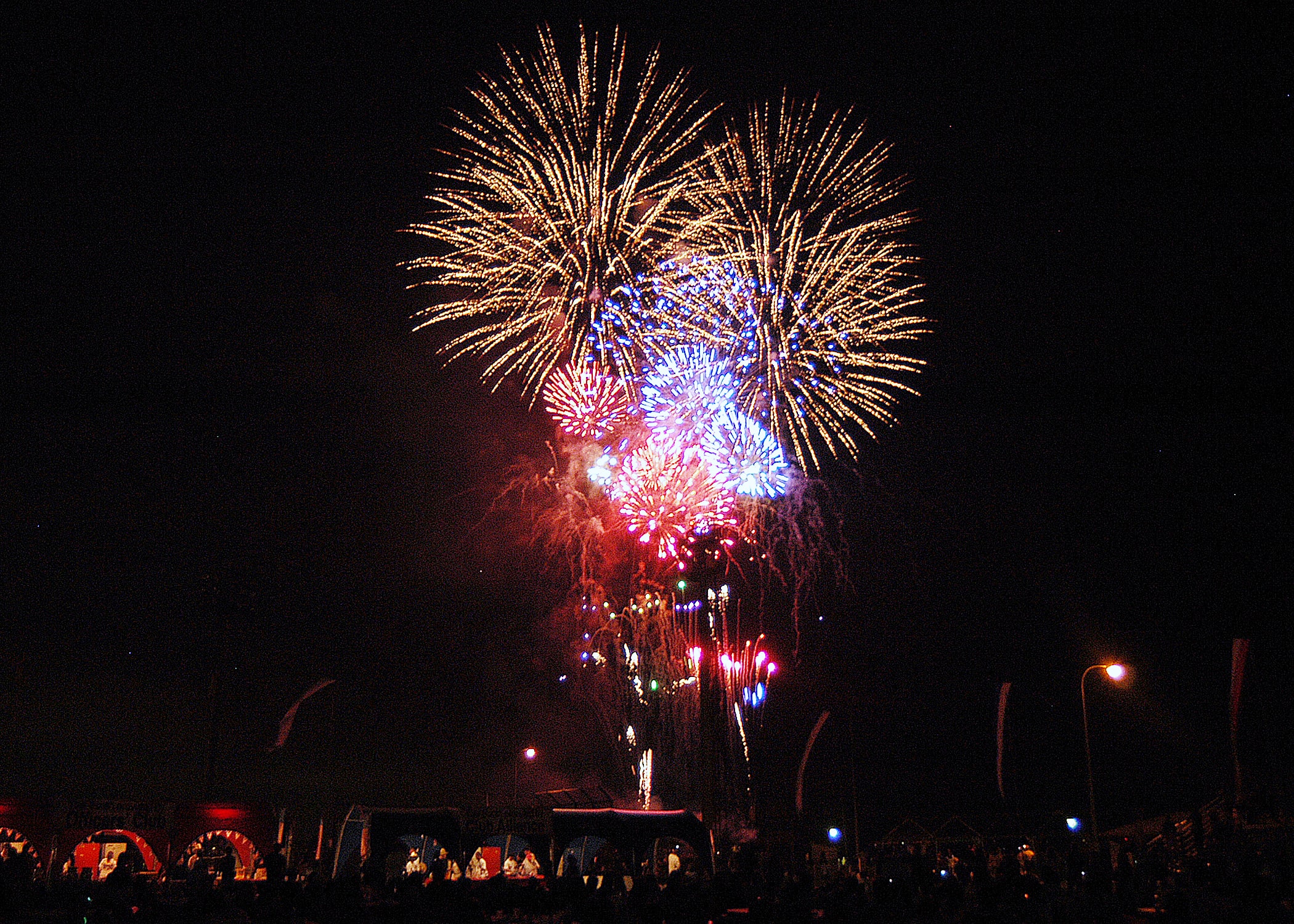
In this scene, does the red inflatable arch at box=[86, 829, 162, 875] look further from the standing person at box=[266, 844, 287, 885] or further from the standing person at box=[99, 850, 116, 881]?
the standing person at box=[266, 844, 287, 885]

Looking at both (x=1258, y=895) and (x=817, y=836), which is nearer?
(x=1258, y=895)

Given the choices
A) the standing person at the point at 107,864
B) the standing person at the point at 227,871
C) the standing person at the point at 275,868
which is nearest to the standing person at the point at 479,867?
the standing person at the point at 227,871

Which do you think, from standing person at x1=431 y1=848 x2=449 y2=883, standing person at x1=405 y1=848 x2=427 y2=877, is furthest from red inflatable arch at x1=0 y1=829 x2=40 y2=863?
standing person at x1=431 y1=848 x2=449 y2=883

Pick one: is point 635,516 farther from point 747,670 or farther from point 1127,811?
point 1127,811

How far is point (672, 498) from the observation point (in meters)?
29.1

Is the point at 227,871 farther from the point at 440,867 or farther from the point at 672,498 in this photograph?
the point at 672,498

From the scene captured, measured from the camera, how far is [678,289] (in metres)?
24.9

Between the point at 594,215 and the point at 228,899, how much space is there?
16262 mm

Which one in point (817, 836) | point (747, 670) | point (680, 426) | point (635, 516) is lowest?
point (817, 836)

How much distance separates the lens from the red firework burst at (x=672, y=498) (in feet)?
93.8

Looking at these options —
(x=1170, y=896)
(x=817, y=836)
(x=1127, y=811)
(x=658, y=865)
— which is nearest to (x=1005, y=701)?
(x=1127, y=811)

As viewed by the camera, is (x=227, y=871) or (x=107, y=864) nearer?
(x=227, y=871)

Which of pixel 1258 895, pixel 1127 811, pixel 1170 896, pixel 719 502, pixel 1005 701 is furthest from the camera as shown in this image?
pixel 1005 701

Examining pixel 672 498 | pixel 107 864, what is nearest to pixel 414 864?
pixel 107 864
